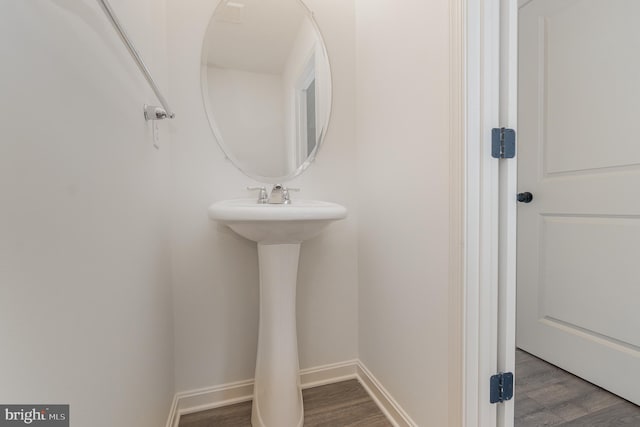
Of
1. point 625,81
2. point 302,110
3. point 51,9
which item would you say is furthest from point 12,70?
point 625,81

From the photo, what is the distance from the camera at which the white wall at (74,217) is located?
1.21 ft

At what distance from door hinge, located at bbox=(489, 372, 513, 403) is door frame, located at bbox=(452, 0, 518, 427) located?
17mm

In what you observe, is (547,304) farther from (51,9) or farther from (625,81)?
(51,9)

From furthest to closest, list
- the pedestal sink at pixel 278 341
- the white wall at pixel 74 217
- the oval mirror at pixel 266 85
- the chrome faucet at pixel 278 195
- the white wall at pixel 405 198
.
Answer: the oval mirror at pixel 266 85 → the chrome faucet at pixel 278 195 → the pedestal sink at pixel 278 341 → the white wall at pixel 405 198 → the white wall at pixel 74 217

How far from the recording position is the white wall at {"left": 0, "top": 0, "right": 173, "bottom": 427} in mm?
370

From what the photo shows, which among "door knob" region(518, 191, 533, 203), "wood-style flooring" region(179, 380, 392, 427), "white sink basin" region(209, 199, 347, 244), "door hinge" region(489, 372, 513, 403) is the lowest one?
"wood-style flooring" region(179, 380, 392, 427)

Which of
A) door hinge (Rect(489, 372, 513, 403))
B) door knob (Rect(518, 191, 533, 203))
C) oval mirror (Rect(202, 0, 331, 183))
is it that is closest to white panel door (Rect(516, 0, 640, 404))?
door knob (Rect(518, 191, 533, 203))

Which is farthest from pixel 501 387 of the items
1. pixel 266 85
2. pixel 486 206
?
pixel 266 85

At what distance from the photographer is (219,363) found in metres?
1.39

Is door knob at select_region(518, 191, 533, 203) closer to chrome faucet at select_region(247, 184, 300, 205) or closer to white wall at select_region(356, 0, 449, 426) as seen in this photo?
white wall at select_region(356, 0, 449, 426)

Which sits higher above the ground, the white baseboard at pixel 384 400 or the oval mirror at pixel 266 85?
the oval mirror at pixel 266 85

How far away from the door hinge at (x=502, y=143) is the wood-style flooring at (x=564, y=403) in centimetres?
110

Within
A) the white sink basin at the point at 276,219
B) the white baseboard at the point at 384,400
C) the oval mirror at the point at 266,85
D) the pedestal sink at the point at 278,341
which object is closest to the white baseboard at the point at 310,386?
the white baseboard at the point at 384,400

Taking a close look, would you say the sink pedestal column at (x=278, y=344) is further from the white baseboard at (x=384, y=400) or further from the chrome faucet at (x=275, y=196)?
the white baseboard at (x=384, y=400)
